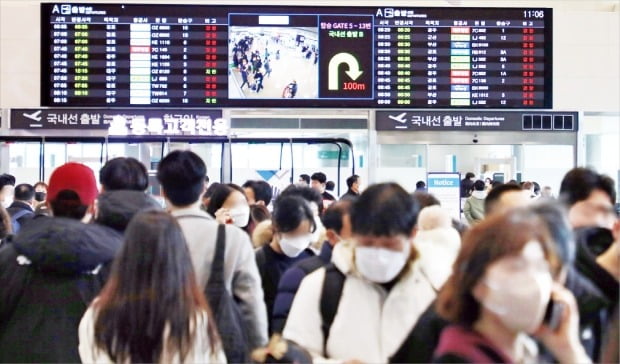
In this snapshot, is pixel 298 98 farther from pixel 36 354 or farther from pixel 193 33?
pixel 36 354

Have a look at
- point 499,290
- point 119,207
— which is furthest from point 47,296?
point 499,290

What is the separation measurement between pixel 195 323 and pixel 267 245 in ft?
5.03

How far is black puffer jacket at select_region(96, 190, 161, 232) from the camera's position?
3.50 metres

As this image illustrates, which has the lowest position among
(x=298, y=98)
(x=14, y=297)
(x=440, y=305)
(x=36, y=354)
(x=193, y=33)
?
(x=36, y=354)

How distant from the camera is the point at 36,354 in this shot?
3.33m

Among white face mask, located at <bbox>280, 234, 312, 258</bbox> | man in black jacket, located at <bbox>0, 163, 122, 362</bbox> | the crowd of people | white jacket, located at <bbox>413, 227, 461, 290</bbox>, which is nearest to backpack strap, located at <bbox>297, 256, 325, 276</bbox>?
the crowd of people

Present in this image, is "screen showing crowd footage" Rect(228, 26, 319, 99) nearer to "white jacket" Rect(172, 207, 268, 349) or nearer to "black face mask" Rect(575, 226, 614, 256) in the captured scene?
"white jacket" Rect(172, 207, 268, 349)

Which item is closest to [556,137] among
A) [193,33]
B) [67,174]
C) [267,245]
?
[193,33]

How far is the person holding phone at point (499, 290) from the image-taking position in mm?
1672

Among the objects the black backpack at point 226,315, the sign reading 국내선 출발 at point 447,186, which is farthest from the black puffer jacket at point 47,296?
the sign reading 국내선 출발 at point 447,186

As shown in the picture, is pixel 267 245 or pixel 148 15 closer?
pixel 267 245

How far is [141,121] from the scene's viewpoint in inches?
329

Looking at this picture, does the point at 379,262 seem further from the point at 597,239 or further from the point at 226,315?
the point at 226,315

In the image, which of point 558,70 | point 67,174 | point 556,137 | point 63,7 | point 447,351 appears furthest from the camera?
point 558,70
